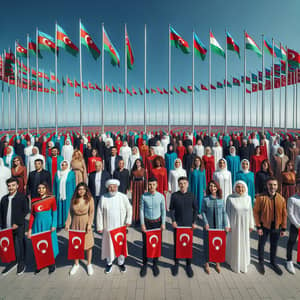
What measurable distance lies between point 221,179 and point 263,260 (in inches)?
85.4

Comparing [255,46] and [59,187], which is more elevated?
[255,46]

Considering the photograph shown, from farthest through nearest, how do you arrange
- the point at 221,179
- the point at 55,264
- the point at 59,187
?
the point at 221,179, the point at 59,187, the point at 55,264

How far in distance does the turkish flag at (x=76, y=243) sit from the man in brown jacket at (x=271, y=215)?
10.5ft

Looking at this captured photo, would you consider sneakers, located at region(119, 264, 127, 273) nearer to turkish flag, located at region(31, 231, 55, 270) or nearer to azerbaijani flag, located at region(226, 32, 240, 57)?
turkish flag, located at region(31, 231, 55, 270)

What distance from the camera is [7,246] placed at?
12.8 ft

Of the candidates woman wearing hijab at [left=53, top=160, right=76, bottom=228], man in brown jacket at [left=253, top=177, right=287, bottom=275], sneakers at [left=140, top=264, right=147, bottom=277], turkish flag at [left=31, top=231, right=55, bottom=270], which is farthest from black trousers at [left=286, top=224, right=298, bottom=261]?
woman wearing hijab at [left=53, top=160, right=76, bottom=228]

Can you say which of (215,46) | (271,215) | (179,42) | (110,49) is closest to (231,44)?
(215,46)

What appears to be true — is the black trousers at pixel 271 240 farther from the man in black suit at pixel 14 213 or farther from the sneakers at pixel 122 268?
the man in black suit at pixel 14 213

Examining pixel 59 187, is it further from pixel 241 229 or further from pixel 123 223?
pixel 241 229

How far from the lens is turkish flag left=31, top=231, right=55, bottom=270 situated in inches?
150

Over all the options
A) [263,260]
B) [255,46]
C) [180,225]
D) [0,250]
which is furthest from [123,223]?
[255,46]

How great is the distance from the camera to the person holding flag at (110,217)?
4.05 m

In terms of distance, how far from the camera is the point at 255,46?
50.6ft

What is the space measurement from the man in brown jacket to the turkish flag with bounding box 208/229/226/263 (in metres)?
0.73
